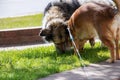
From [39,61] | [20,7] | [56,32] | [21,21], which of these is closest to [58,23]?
[56,32]

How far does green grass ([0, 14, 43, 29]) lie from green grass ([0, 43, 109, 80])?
128 inches

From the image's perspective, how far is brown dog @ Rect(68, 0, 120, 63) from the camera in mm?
8234

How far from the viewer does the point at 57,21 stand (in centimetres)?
934

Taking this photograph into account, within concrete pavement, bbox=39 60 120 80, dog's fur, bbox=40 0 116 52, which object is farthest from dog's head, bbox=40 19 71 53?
concrete pavement, bbox=39 60 120 80

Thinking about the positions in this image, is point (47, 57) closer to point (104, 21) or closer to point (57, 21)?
point (57, 21)

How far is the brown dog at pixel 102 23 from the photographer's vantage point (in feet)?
27.0

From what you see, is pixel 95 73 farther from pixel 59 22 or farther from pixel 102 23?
pixel 59 22

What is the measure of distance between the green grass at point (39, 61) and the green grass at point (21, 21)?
3.24m

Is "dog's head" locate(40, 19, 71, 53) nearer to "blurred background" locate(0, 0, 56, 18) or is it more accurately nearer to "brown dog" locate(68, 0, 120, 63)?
"brown dog" locate(68, 0, 120, 63)

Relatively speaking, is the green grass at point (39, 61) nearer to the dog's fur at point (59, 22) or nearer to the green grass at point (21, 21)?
the dog's fur at point (59, 22)

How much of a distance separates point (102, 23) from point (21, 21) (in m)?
6.64

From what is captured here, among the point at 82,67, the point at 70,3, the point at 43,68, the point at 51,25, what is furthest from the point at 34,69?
the point at 70,3

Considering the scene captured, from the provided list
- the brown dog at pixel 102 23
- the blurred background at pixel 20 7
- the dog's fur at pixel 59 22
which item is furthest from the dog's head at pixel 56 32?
the blurred background at pixel 20 7

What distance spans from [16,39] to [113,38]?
4.03 meters
